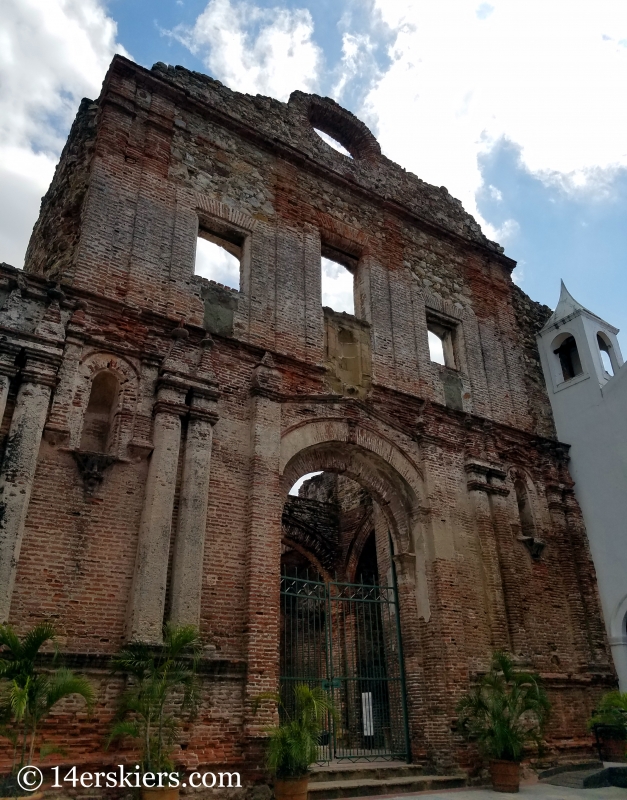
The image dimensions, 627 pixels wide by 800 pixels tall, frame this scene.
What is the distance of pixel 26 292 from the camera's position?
793cm

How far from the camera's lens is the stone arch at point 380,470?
31.9 feet

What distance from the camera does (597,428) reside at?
1280cm

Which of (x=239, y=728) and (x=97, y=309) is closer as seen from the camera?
(x=239, y=728)

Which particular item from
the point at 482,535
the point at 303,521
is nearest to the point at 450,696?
the point at 482,535

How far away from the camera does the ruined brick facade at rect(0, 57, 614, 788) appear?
7.29 m

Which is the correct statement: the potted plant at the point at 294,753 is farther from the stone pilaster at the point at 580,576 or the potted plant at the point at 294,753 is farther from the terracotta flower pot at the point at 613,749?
the stone pilaster at the point at 580,576

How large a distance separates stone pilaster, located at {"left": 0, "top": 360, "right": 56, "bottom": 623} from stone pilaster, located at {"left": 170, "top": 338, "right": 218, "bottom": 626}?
1785 millimetres

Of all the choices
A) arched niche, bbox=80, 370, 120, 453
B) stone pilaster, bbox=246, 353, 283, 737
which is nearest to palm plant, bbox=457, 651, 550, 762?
stone pilaster, bbox=246, 353, 283, 737

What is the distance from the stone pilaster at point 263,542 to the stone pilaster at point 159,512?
112 centimetres

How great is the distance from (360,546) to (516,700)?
6083mm

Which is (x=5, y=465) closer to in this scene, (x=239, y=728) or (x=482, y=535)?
(x=239, y=728)

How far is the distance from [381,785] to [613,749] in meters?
4.59

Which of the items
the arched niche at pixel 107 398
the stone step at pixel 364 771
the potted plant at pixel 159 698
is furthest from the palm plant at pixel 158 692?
the arched niche at pixel 107 398

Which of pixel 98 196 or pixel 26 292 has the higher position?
pixel 98 196
